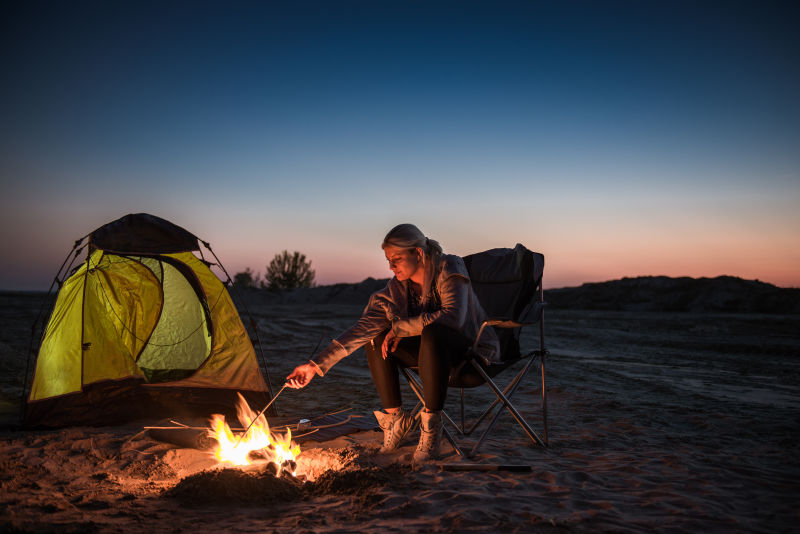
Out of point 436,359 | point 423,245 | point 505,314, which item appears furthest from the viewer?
point 505,314

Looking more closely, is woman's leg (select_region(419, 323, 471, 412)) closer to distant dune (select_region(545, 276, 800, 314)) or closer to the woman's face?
the woman's face

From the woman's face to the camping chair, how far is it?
440mm

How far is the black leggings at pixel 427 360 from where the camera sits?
2.65 metres

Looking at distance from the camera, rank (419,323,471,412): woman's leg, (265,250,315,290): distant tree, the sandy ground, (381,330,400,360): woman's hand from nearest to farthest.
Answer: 1. the sandy ground
2. (419,323,471,412): woman's leg
3. (381,330,400,360): woman's hand
4. (265,250,315,290): distant tree

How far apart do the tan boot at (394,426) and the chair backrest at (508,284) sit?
2.40 feet

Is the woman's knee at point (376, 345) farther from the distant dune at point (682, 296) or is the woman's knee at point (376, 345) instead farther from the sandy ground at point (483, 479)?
the distant dune at point (682, 296)

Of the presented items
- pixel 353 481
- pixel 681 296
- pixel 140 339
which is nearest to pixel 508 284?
pixel 353 481

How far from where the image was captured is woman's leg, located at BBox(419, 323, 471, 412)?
264 centimetres

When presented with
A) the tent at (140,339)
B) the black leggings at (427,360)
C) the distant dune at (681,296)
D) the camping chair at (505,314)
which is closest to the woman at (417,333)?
the black leggings at (427,360)

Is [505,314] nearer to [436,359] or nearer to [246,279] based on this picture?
[436,359]

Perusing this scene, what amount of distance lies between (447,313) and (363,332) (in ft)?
1.79

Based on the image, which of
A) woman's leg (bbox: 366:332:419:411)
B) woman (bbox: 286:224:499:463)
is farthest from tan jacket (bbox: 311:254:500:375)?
woman's leg (bbox: 366:332:419:411)

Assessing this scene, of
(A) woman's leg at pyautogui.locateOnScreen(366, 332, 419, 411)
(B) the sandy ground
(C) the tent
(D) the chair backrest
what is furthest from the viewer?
(C) the tent

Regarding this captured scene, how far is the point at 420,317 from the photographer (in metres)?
2.71
